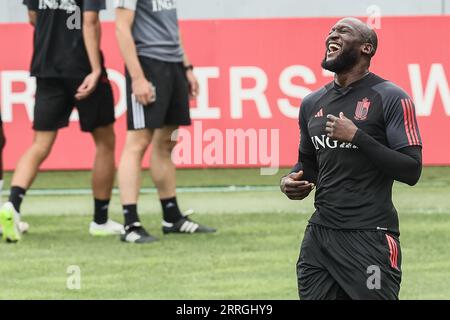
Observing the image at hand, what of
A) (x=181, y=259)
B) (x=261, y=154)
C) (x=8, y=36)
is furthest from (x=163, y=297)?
(x=8, y=36)

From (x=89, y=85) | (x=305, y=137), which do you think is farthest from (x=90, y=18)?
(x=305, y=137)

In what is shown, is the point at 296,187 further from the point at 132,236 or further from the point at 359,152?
the point at 132,236

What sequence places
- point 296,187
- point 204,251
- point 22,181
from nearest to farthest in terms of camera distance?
point 296,187, point 204,251, point 22,181

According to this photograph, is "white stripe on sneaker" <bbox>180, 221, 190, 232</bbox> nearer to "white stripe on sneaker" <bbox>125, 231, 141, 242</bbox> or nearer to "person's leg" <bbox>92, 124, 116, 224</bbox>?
"white stripe on sneaker" <bbox>125, 231, 141, 242</bbox>

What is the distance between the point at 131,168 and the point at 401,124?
4.19 meters

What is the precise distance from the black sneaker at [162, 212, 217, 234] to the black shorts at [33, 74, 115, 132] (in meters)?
0.89

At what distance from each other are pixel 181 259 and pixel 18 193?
5.27ft

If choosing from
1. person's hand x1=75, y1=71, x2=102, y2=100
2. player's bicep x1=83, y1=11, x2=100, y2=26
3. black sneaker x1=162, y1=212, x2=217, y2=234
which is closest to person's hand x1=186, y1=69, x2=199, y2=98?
person's hand x1=75, y1=71, x2=102, y2=100

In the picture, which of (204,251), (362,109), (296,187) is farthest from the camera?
(204,251)

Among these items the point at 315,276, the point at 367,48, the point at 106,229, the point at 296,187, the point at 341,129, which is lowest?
the point at 106,229

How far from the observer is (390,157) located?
529 centimetres

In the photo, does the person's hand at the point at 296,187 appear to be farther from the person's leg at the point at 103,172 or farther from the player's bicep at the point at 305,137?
the person's leg at the point at 103,172

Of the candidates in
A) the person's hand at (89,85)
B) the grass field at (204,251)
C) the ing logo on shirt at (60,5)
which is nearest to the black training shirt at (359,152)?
the grass field at (204,251)

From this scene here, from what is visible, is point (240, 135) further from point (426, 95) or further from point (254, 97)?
point (426, 95)
